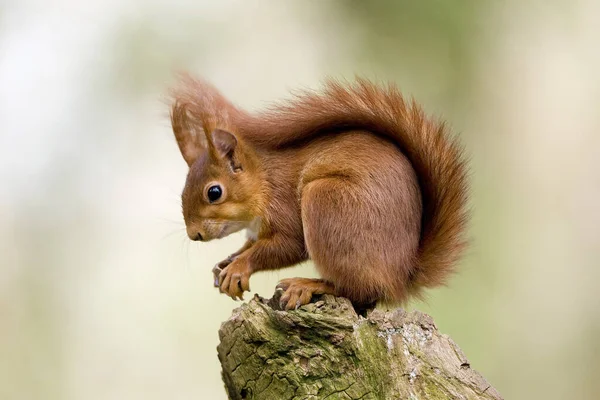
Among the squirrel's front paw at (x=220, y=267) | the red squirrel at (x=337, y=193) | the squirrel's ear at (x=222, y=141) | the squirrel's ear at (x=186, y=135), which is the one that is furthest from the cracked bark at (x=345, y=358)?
the squirrel's ear at (x=186, y=135)

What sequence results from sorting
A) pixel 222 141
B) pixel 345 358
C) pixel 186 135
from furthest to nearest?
pixel 186 135 < pixel 222 141 < pixel 345 358

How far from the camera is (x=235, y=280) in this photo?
6.50ft

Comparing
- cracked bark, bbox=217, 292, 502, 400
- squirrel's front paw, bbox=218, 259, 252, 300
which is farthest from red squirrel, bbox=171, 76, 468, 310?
cracked bark, bbox=217, 292, 502, 400

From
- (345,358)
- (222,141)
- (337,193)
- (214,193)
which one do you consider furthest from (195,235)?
(345,358)

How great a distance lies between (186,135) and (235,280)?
0.55 meters

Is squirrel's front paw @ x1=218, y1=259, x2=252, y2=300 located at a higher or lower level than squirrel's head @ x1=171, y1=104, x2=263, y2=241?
lower

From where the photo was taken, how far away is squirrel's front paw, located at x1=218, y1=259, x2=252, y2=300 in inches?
78.0

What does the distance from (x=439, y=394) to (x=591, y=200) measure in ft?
8.05

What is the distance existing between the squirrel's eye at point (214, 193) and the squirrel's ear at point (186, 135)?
0.75ft

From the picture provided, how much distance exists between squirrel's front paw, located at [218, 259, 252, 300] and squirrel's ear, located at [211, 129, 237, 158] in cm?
33

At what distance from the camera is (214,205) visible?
2.10 m

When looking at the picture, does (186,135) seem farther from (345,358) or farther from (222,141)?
(345,358)

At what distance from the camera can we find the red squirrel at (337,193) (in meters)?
1.93

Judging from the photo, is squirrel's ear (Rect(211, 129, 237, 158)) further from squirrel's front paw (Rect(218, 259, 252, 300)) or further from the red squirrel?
squirrel's front paw (Rect(218, 259, 252, 300))
